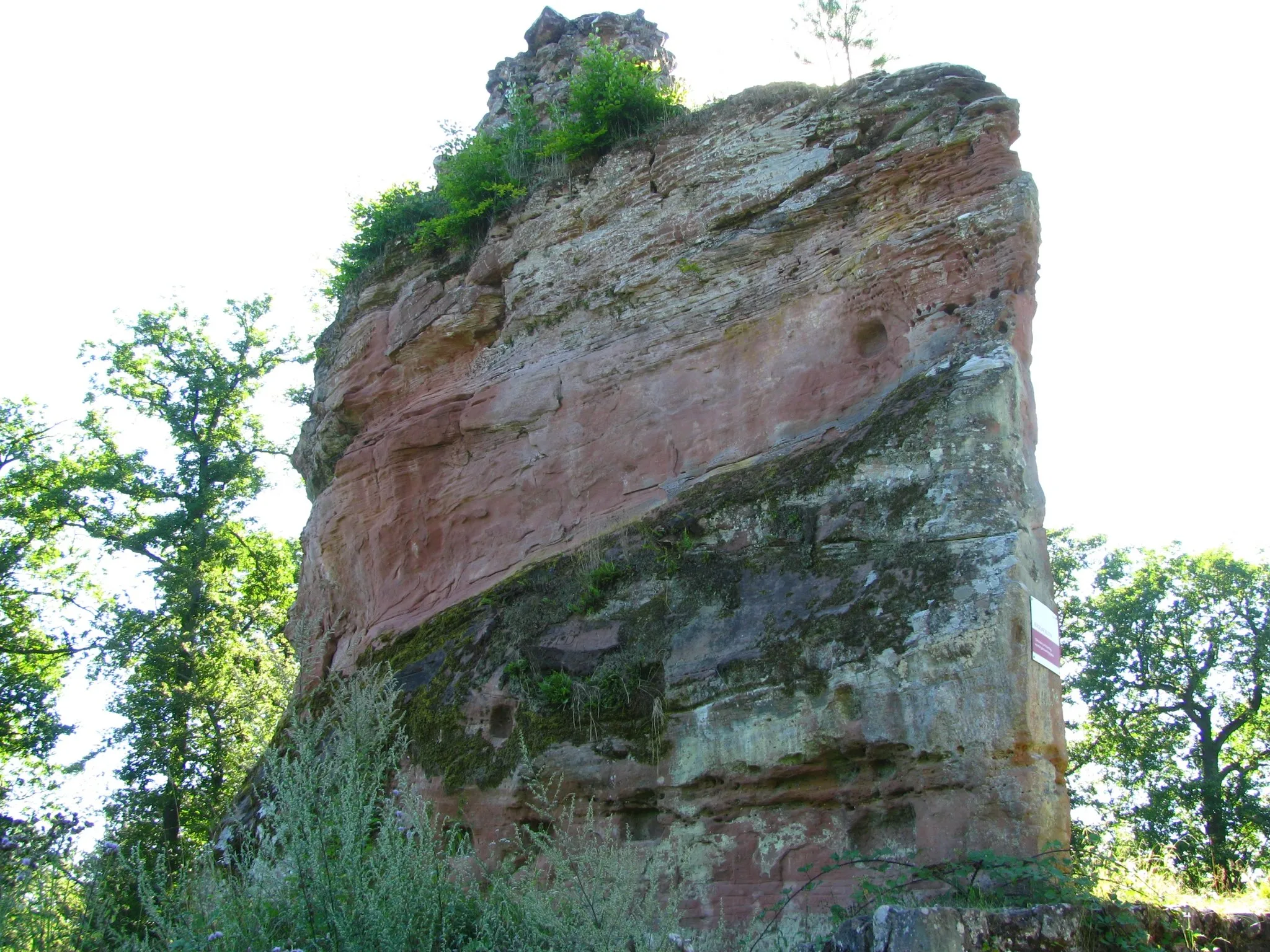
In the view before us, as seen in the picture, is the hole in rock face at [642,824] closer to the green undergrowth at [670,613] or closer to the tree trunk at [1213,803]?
the green undergrowth at [670,613]

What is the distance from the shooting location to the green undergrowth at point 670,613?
26.1 ft

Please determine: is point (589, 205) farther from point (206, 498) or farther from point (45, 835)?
point (206, 498)

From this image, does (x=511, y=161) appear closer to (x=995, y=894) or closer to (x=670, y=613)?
(x=670, y=613)

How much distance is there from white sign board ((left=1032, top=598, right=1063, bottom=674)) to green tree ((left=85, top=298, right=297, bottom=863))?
739 cm

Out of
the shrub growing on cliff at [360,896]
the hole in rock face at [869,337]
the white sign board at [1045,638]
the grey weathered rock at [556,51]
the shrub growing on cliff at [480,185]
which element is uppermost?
the grey weathered rock at [556,51]

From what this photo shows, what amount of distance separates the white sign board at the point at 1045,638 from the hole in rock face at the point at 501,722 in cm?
427

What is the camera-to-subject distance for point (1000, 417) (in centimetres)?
823

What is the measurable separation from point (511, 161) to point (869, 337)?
650cm

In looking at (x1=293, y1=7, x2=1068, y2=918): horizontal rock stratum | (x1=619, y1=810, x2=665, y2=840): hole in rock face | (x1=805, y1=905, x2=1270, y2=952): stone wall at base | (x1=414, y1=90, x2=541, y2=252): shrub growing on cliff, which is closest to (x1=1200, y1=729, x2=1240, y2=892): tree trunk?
(x1=805, y1=905, x2=1270, y2=952): stone wall at base

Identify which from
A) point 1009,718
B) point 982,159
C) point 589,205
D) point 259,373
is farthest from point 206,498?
point 1009,718

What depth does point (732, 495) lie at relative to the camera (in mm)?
9461

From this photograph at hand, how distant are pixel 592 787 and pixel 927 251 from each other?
17.7 feet

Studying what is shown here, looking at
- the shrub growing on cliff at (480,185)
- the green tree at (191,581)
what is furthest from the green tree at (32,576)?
the shrub growing on cliff at (480,185)

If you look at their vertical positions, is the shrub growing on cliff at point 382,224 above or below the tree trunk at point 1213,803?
above
